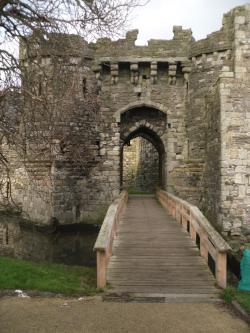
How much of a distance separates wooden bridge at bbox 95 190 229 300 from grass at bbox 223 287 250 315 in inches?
6.7

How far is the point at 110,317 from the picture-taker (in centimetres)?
495

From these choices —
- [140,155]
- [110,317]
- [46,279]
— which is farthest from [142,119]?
[140,155]

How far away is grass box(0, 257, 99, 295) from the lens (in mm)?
6152

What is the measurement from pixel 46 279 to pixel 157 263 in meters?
1.87

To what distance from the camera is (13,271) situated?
7121mm

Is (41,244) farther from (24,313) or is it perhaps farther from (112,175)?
(24,313)

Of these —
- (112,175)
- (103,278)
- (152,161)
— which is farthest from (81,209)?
(152,161)

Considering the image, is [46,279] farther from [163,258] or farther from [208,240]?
[208,240]

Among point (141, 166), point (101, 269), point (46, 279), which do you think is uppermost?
point (141, 166)

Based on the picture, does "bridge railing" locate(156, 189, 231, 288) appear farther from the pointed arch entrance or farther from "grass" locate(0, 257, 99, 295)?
the pointed arch entrance

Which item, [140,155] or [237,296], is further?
[140,155]

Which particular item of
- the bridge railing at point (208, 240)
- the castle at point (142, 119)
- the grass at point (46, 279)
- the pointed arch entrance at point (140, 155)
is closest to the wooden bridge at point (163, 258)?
the bridge railing at point (208, 240)

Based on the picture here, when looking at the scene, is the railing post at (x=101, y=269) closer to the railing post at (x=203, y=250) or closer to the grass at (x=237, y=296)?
the grass at (x=237, y=296)

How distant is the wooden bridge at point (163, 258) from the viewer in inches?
237
